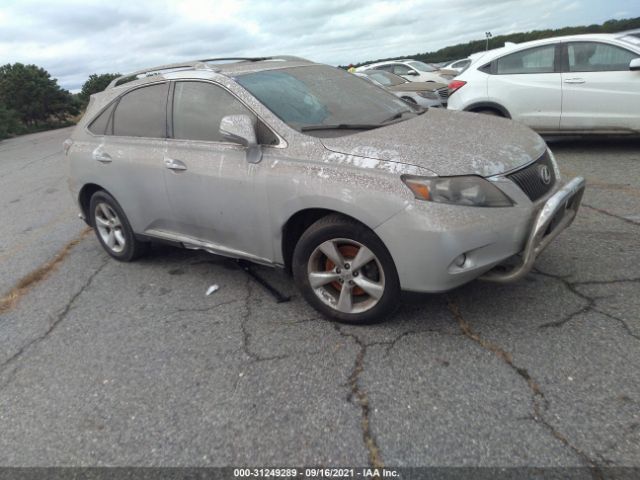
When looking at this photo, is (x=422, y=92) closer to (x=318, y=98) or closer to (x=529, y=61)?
(x=529, y=61)

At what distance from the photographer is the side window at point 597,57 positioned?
6715 millimetres

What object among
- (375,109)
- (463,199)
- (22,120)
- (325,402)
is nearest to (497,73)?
(375,109)

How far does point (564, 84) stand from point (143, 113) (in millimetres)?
5806

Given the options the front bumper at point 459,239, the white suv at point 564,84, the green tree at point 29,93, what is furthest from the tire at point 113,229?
the green tree at point 29,93

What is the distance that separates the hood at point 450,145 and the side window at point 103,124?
243cm

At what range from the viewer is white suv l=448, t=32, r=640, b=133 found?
6723 millimetres

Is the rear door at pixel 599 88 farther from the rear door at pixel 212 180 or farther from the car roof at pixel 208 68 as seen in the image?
the rear door at pixel 212 180

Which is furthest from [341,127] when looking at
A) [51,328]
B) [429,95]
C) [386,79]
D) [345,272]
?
[386,79]

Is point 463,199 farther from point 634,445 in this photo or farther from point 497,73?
point 497,73

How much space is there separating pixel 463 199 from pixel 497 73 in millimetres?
5773

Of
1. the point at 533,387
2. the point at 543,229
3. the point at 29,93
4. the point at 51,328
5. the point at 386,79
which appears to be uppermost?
the point at 29,93

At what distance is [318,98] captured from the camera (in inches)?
146

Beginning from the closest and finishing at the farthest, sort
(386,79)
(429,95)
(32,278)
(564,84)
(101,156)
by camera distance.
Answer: (101,156), (32,278), (564,84), (429,95), (386,79)

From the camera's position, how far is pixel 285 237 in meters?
3.40
